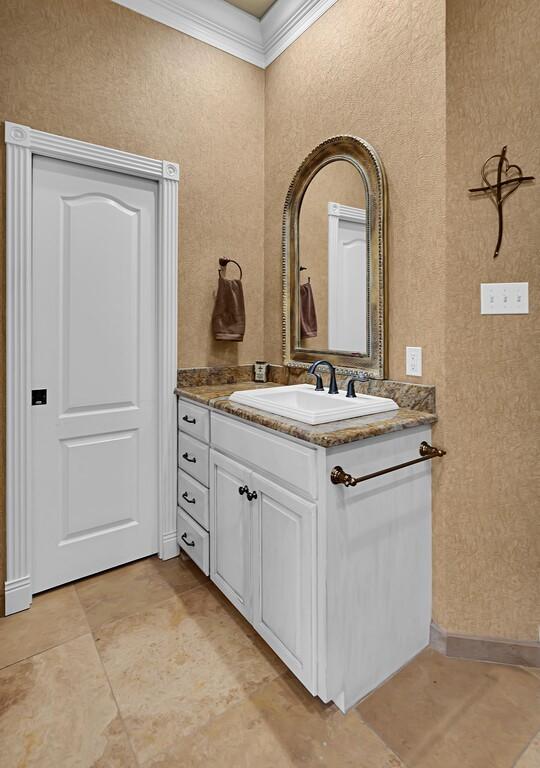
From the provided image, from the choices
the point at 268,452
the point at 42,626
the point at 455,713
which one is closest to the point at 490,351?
the point at 268,452

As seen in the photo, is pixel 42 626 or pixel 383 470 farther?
pixel 42 626

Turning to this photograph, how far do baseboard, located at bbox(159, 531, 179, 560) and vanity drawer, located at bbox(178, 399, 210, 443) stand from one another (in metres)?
0.60

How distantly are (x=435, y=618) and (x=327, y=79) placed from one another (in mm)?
2480

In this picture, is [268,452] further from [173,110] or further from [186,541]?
[173,110]

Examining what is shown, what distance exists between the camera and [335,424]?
1407 mm

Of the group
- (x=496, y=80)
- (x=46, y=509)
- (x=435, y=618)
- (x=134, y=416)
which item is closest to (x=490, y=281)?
(x=496, y=80)

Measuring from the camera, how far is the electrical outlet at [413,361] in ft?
5.43

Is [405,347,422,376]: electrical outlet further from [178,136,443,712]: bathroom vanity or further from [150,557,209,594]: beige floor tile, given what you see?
[150,557,209,594]: beige floor tile

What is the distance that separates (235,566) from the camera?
173 centimetres

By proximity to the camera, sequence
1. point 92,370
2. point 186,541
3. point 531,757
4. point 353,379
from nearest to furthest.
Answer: point 531,757
point 353,379
point 92,370
point 186,541

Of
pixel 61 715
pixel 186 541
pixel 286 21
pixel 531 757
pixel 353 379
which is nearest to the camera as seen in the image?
pixel 531 757

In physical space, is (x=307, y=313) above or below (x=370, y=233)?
below

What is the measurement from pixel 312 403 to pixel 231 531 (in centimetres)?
66

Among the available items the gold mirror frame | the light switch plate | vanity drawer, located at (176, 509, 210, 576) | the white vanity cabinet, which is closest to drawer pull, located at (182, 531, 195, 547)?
vanity drawer, located at (176, 509, 210, 576)
